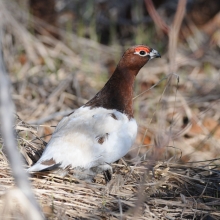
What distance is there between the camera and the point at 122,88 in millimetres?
4012

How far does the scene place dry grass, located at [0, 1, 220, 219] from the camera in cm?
314

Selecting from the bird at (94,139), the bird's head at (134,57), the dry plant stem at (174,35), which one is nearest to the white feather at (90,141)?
the bird at (94,139)

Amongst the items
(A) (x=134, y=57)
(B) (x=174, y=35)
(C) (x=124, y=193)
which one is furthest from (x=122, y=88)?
(B) (x=174, y=35)

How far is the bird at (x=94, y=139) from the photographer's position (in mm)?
3434

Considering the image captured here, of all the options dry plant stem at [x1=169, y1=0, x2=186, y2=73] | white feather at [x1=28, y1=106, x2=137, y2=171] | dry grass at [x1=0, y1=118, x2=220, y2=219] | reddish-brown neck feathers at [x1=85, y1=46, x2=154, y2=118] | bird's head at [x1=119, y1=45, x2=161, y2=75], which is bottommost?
dry grass at [x1=0, y1=118, x2=220, y2=219]

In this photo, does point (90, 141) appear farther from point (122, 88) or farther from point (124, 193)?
point (122, 88)

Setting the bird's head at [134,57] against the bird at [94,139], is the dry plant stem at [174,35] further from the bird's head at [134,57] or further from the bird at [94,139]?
the bird's head at [134,57]

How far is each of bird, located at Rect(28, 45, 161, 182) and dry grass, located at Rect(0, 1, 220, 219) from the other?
0.34 feet

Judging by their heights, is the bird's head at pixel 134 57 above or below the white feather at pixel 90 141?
above

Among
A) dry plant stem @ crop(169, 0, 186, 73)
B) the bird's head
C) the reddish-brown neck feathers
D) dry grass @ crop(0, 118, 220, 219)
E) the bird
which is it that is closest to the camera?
dry plant stem @ crop(169, 0, 186, 73)

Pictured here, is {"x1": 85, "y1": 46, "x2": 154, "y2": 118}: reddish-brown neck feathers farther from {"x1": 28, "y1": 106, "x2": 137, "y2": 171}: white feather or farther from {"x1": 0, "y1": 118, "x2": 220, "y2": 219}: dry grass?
{"x1": 0, "y1": 118, "x2": 220, "y2": 219}: dry grass

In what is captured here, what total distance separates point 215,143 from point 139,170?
7.42 feet

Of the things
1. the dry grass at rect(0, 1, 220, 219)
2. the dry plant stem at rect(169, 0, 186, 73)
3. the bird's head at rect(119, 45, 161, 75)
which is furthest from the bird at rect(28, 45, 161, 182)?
the dry plant stem at rect(169, 0, 186, 73)

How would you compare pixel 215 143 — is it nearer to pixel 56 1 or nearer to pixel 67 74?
pixel 67 74
